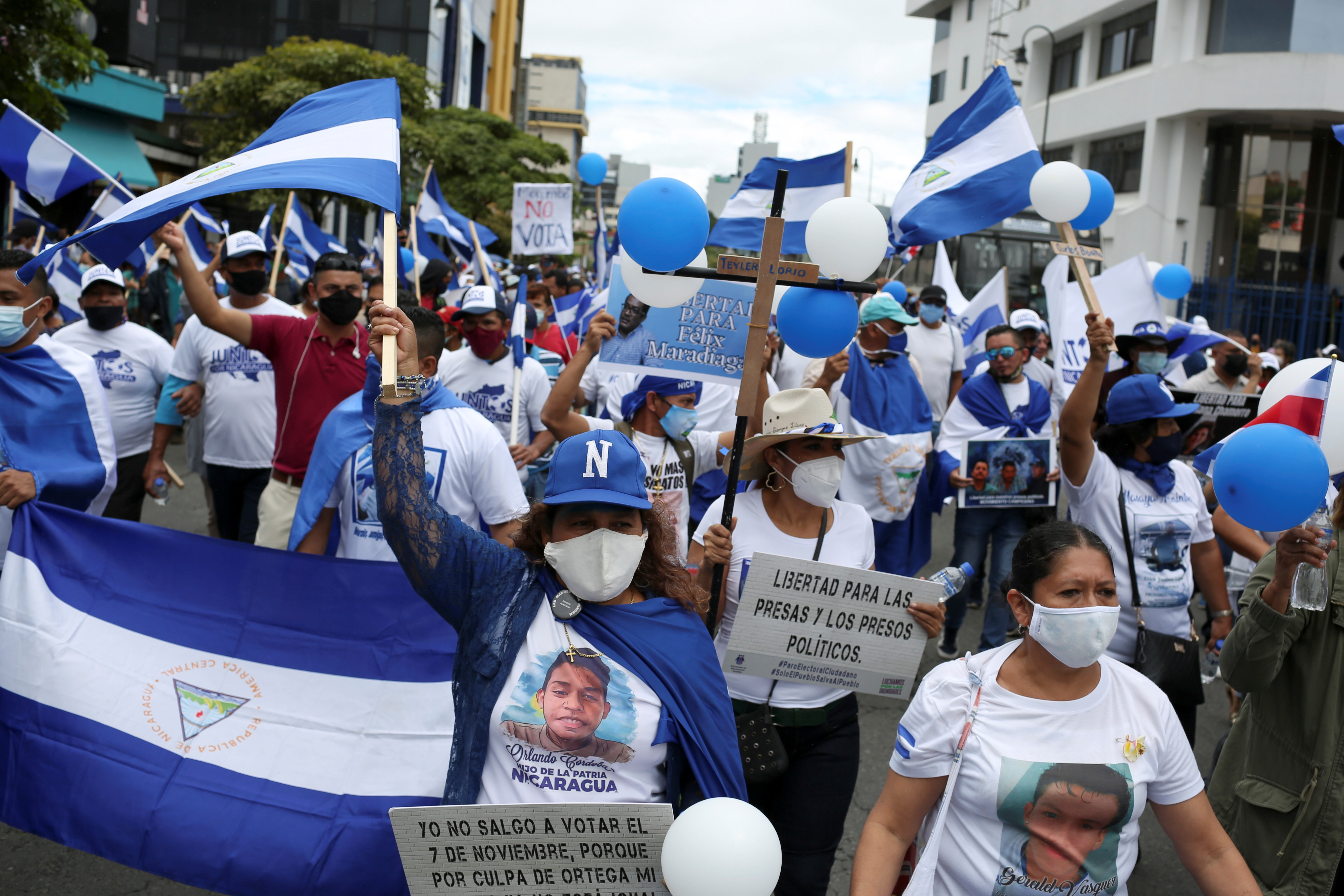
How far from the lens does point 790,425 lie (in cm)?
373

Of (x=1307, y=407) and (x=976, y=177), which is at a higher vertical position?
(x=976, y=177)

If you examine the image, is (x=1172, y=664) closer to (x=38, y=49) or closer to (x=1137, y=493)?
(x=1137, y=493)

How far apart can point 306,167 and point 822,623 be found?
6.51ft

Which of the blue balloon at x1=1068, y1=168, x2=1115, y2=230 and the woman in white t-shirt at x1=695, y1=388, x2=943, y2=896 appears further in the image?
the blue balloon at x1=1068, y1=168, x2=1115, y2=230

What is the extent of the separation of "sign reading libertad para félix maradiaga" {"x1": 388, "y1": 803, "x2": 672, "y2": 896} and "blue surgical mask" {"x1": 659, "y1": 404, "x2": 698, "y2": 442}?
3210mm

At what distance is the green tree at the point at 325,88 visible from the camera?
109 feet

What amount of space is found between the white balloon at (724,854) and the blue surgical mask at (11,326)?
3408 millimetres

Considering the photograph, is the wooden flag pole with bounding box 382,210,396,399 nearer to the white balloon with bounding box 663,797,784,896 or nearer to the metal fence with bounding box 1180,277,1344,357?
the white balloon with bounding box 663,797,784,896

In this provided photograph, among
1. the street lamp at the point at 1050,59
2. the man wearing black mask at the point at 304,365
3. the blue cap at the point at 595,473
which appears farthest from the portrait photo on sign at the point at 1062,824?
Answer: the street lamp at the point at 1050,59

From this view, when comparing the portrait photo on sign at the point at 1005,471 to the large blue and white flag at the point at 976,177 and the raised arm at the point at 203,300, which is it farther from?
the raised arm at the point at 203,300

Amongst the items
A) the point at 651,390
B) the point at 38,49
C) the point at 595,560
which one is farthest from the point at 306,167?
the point at 38,49

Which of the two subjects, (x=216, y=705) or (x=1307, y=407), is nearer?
(x=1307, y=407)

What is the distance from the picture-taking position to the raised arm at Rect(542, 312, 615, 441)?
16.8 ft

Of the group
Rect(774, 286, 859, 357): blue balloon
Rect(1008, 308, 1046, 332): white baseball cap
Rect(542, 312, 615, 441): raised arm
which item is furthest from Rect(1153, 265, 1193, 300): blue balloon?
Rect(774, 286, 859, 357): blue balloon
